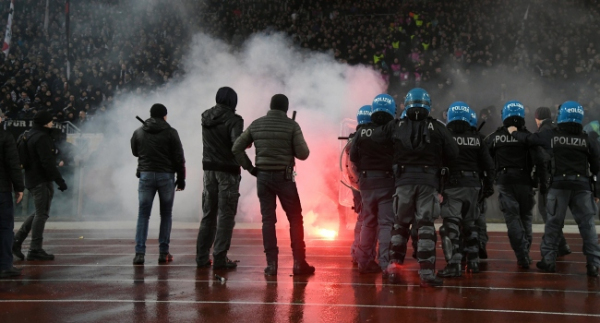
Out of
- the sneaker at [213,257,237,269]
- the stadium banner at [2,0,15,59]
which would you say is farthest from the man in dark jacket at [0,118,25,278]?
the stadium banner at [2,0,15,59]

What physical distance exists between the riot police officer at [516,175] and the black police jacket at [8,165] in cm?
593

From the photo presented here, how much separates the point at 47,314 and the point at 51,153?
409cm

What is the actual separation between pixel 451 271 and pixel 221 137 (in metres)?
3.17

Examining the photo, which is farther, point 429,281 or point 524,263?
point 524,263

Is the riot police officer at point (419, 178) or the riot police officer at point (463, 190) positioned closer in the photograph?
the riot police officer at point (419, 178)

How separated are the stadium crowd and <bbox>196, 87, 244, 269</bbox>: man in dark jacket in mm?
9771

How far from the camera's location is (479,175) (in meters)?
7.84

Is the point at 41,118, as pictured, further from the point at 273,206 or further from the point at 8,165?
the point at 273,206

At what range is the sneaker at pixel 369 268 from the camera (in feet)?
24.9

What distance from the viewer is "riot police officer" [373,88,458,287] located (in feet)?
22.0

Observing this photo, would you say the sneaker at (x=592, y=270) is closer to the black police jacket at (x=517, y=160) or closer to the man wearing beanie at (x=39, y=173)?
the black police jacket at (x=517, y=160)

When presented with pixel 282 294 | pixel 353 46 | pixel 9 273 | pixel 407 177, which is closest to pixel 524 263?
pixel 407 177

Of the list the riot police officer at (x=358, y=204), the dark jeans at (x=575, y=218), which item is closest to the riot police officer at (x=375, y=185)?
the riot police officer at (x=358, y=204)

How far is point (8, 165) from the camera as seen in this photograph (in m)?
7.43
